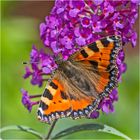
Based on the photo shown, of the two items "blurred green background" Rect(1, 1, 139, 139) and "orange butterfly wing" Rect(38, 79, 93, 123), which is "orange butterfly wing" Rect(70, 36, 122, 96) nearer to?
"orange butterfly wing" Rect(38, 79, 93, 123)

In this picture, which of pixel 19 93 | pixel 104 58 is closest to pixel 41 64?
pixel 104 58

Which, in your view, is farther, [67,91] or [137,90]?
[137,90]

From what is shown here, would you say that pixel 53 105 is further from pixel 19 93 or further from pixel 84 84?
pixel 19 93

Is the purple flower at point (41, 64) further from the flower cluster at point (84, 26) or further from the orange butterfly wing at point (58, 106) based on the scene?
the orange butterfly wing at point (58, 106)

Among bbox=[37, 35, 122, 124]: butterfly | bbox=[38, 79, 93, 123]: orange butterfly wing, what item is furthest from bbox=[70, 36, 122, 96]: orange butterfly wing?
bbox=[38, 79, 93, 123]: orange butterfly wing

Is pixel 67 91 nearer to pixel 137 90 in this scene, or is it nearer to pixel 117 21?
pixel 117 21

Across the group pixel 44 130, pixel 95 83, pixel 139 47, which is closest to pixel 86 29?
pixel 95 83
